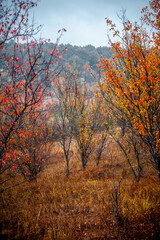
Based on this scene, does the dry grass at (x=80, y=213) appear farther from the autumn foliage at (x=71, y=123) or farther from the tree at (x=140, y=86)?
the tree at (x=140, y=86)

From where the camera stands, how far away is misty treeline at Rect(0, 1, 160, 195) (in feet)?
9.54

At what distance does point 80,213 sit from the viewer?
3.26 m

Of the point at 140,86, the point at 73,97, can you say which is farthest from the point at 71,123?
the point at 140,86

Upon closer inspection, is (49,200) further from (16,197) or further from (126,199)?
(126,199)

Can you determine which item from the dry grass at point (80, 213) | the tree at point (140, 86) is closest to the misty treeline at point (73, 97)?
the tree at point (140, 86)

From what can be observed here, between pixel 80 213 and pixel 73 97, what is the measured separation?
4.56m

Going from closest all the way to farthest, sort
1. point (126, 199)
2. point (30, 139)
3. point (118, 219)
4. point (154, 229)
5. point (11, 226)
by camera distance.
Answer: point (154, 229) → point (118, 219) → point (11, 226) → point (126, 199) → point (30, 139)

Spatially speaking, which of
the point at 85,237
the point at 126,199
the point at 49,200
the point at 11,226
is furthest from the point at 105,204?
the point at 11,226

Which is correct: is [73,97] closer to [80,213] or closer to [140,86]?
[140,86]

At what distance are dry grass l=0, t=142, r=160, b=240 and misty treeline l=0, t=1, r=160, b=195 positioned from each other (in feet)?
3.20

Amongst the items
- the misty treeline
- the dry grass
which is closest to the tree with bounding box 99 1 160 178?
the misty treeline

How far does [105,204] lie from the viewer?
343 centimetres

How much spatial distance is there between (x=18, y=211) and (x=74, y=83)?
5.30 m

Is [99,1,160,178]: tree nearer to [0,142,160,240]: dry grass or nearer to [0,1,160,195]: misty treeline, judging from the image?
[0,1,160,195]: misty treeline
